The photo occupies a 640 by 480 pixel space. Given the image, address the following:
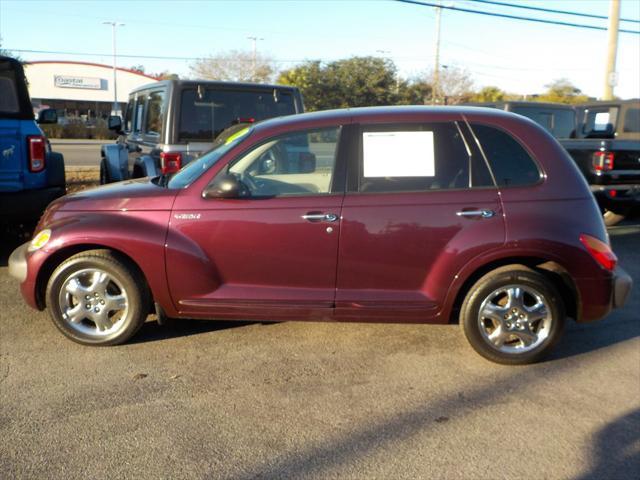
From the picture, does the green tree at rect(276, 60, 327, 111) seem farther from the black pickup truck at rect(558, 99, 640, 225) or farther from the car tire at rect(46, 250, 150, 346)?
the car tire at rect(46, 250, 150, 346)

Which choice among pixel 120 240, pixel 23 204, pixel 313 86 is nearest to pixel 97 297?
pixel 120 240

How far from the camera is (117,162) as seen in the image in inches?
377

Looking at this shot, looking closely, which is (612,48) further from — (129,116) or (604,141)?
(129,116)

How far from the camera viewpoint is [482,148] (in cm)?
437

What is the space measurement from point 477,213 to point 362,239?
32.0 inches

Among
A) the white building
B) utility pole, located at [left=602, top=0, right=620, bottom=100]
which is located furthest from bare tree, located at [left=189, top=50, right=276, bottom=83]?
utility pole, located at [left=602, top=0, right=620, bottom=100]

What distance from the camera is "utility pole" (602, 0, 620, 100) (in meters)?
18.3

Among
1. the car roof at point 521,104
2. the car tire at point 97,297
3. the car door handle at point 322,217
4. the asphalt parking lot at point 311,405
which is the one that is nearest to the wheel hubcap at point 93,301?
the car tire at point 97,297

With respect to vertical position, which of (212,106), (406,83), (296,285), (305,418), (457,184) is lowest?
(305,418)

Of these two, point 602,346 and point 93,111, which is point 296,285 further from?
point 93,111

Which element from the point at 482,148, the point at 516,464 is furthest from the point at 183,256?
the point at 516,464

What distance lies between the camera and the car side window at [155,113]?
7512mm

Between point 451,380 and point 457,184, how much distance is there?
1.36 meters

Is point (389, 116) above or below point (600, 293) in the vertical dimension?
above
